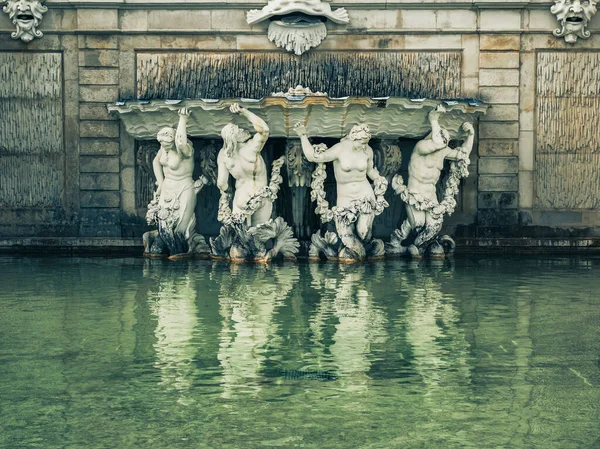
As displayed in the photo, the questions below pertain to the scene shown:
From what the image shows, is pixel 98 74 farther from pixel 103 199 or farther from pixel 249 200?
pixel 249 200

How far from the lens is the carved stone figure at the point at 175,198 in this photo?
1759 centimetres

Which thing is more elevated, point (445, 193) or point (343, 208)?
point (445, 193)

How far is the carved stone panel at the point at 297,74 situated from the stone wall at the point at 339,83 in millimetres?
27

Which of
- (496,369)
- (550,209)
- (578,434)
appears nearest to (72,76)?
(550,209)

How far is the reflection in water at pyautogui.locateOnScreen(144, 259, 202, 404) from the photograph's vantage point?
994 centimetres

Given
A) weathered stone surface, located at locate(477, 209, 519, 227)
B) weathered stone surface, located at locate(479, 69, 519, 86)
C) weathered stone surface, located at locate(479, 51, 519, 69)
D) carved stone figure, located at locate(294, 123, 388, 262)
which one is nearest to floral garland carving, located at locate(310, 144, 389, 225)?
carved stone figure, located at locate(294, 123, 388, 262)

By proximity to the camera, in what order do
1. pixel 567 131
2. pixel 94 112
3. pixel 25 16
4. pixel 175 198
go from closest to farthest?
pixel 175 198
pixel 25 16
pixel 94 112
pixel 567 131

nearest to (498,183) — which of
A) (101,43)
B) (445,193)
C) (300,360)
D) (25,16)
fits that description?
(445,193)

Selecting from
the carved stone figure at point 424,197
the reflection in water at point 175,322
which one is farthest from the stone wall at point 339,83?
the reflection in water at point 175,322

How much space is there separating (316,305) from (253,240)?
413 cm

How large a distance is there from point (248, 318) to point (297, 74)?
25.4ft

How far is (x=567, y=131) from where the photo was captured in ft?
64.2

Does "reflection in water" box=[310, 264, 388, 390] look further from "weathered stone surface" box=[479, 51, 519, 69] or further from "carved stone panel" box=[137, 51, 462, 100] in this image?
"weathered stone surface" box=[479, 51, 519, 69]

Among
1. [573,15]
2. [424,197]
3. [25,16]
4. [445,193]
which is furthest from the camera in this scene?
[25,16]
